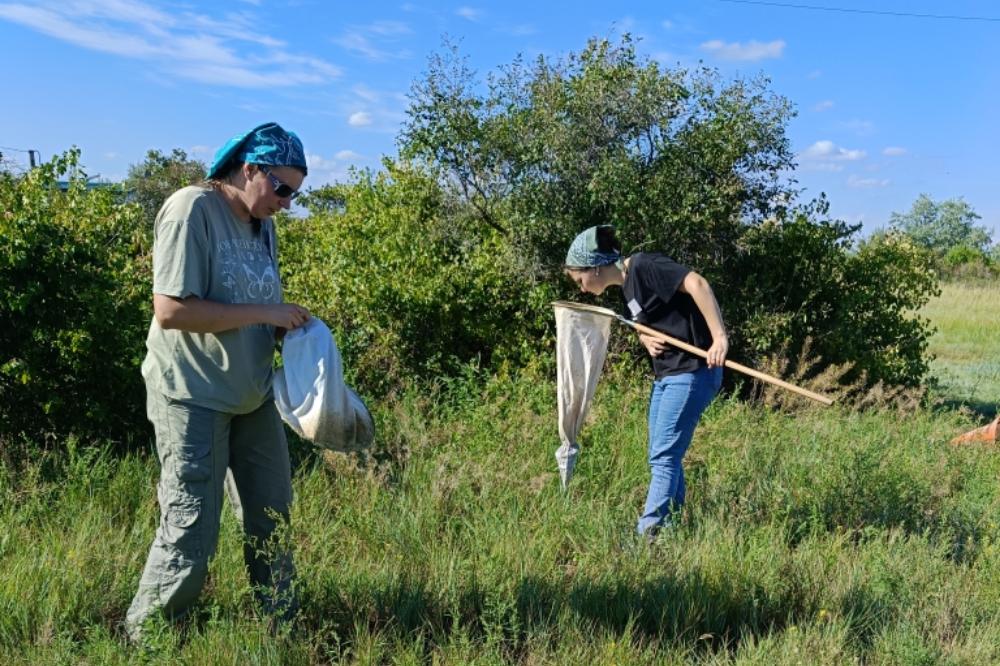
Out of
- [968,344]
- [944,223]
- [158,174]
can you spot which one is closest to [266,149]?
[968,344]

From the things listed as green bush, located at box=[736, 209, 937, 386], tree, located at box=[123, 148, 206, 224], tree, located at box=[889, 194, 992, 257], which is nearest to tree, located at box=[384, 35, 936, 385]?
green bush, located at box=[736, 209, 937, 386]

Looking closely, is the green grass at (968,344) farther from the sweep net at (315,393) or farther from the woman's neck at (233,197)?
the woman's neck at (233,197)

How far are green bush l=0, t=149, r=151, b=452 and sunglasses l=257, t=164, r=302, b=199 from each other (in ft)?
8.06

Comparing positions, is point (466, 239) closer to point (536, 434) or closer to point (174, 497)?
point (536, 434)

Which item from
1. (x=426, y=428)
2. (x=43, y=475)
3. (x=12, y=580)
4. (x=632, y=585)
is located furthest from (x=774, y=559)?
(x=43, y=475)

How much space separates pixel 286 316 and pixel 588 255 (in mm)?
1620

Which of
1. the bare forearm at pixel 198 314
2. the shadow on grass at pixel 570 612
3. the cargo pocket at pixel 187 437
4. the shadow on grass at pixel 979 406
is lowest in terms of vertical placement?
the shadow on grass at pixel 570 612

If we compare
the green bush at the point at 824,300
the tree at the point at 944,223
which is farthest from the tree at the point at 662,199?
the tree at the point at 944,223

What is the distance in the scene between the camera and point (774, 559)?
371cm

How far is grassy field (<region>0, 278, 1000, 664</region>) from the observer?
2982mm

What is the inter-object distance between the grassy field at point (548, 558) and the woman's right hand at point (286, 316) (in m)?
0.78

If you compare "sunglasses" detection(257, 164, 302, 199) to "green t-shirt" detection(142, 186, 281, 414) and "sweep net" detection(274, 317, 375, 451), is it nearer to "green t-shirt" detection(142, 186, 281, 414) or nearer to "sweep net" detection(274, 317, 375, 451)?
"green t-shirt" detection(142, 186, 281, 414)

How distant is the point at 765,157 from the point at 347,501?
478cm

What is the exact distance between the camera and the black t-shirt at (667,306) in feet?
12.6
